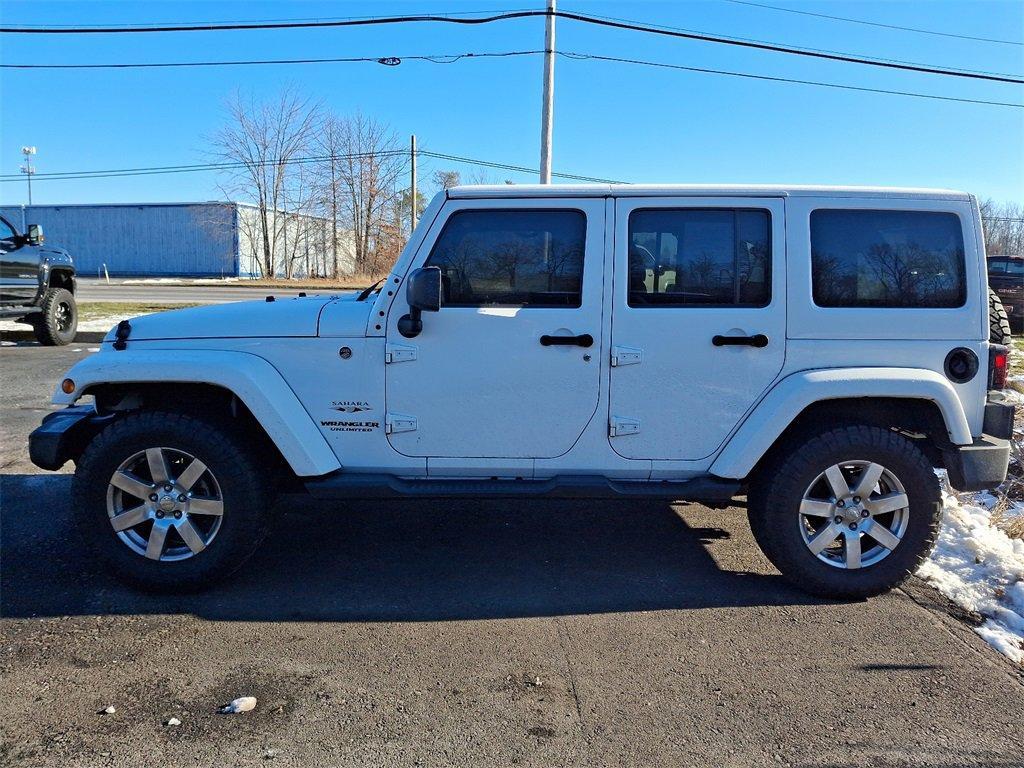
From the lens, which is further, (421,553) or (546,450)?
(421,553)

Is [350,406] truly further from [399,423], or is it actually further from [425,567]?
[425,567]

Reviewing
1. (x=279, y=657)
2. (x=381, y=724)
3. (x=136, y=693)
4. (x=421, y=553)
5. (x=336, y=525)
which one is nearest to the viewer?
(x=381, y=724)

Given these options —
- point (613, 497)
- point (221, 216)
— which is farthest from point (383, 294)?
point (221, 216)

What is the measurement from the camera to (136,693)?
2855 mm

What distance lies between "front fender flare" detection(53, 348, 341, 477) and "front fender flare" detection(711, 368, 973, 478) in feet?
7.07

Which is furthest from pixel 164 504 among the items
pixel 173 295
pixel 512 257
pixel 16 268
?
pixel 173 295

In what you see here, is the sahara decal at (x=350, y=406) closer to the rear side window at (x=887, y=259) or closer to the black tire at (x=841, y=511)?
the black tire at (x=841, y=511)

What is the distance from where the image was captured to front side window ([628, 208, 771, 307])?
3.69m

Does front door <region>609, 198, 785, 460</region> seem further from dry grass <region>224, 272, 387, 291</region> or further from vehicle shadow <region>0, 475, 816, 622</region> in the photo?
dry grass <region>224, 272, 387, 291</region>

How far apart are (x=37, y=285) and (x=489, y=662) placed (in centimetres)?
1213

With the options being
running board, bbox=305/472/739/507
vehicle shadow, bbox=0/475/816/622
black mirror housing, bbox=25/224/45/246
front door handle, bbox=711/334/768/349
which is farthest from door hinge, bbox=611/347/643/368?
black mirror housing, bbox=25/224/45/246

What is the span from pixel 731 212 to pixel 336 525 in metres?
3.09

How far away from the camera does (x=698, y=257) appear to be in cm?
370

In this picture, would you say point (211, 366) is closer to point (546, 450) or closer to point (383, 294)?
point (383, 294)
